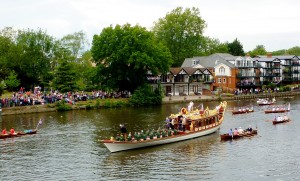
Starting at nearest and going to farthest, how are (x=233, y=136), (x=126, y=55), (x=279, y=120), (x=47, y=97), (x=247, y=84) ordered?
(x=233, y=136), (x=279, y=120), (x=47, y=97), (x=126, y=55), (x=247, y=84)

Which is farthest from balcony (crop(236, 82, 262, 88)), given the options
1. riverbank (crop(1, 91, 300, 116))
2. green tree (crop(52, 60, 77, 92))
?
green tree (crop(52, 60, 77, 92))

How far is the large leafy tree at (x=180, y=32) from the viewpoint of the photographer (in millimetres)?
145625

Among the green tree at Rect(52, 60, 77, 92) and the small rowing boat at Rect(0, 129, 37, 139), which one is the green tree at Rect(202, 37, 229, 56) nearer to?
the green tree at Rect(52, 60, 77, 92)

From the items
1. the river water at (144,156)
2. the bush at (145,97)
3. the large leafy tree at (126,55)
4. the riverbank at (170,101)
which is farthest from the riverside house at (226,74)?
the river water at (144,156)

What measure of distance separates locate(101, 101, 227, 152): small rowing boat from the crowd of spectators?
3426 cm

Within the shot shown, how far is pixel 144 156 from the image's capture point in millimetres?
48594

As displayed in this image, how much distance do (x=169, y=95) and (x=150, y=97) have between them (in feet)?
54.5

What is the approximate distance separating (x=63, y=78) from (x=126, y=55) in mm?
14346

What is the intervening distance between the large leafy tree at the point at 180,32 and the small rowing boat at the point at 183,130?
8205 centimetres

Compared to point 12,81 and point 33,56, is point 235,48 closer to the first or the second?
point 33,56

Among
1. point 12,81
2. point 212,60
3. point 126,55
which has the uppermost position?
point 212,60

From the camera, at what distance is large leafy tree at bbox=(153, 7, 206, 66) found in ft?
478

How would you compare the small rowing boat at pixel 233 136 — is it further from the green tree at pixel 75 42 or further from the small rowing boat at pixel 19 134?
the green tree at pixel 75 42

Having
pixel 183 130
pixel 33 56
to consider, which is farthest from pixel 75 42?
pixel 183 130
